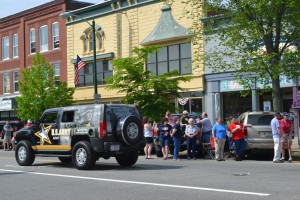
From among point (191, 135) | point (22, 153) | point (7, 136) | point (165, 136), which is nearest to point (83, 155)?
point (22, 153)

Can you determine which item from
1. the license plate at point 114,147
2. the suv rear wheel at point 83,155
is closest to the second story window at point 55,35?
the suv rear wheel at point 83,155

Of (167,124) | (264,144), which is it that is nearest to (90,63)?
(167,124)

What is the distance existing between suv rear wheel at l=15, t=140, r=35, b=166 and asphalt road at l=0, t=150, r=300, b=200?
1.01 metres

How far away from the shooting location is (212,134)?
18.5 m

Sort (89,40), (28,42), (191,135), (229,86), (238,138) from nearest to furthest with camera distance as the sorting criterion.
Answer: (238,138) < (191,135) < (229,86) < (89,40) < (28,42)

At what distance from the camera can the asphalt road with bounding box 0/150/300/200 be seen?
964 cm

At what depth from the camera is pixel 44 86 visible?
106ft

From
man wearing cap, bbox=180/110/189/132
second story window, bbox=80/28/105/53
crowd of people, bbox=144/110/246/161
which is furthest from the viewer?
second story window, bbox=80/28/105/53

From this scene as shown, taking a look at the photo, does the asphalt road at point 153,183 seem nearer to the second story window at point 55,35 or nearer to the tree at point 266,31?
the tree at point 266,31

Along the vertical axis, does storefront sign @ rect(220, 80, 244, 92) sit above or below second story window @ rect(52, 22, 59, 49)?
below

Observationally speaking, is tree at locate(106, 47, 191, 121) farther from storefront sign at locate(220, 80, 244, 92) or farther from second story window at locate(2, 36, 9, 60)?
second story window at locate(2, 36, 9, 60)

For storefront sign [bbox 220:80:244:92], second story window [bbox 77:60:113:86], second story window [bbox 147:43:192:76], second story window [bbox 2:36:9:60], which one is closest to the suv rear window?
storefront sign [bbox 220:80:244:92]

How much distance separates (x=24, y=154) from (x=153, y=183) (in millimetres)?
6929

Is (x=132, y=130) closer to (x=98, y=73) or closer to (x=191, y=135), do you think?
(x=191, y=135)
